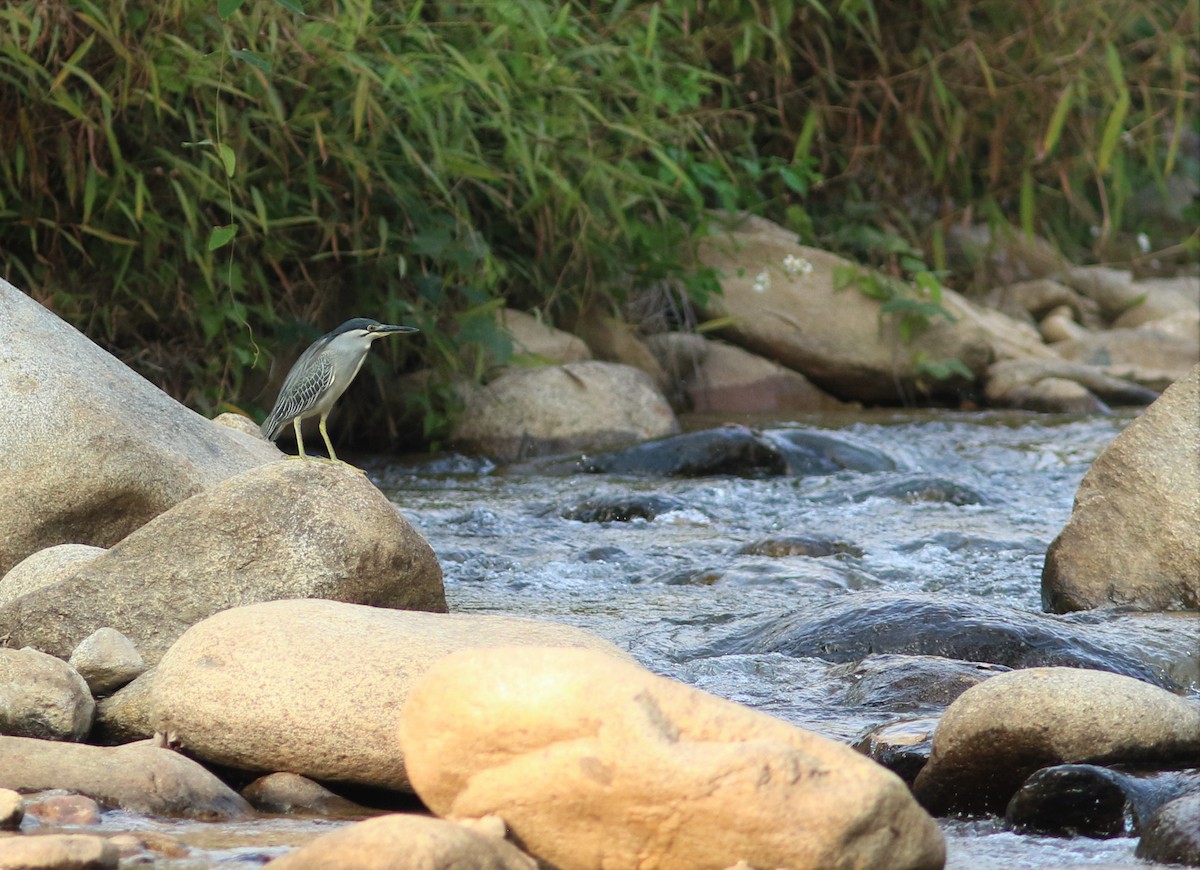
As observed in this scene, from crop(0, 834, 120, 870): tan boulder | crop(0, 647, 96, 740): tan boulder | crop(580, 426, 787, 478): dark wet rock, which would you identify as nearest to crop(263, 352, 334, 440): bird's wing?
crop(0, 647, 96, 740): tan boulder

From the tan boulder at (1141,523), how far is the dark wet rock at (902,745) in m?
1.31

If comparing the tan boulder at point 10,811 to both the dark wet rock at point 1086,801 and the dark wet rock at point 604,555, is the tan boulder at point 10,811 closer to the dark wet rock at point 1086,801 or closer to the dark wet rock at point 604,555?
the dark wet rock at point 1086,801

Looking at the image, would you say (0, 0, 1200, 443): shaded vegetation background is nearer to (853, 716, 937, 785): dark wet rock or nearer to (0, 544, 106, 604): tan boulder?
(0, 544, 106, 604): tan boulder

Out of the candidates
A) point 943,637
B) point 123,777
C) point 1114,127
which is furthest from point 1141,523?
point 1114,127

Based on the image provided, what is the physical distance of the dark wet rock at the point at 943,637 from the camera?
11.1 feet

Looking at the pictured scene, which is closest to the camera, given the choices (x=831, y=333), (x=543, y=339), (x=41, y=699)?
(x=41, y=699)

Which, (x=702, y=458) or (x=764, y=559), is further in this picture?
(x=702, y=458)

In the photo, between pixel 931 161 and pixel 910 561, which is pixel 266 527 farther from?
pixel 931 161

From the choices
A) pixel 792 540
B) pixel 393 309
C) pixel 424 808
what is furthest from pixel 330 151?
pixel 424 808

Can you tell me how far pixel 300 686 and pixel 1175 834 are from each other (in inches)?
53.5

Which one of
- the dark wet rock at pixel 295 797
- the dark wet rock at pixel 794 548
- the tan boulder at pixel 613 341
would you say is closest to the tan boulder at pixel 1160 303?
the tan boulder at pixel 613 341

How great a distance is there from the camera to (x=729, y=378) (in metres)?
8.48

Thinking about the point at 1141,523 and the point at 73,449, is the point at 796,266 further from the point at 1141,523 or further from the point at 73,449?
the point at 73,449

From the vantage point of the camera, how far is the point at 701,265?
27.1 ft
